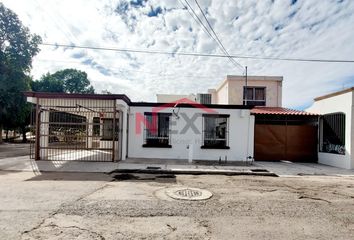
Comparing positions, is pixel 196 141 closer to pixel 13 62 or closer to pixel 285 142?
pixel 285 142

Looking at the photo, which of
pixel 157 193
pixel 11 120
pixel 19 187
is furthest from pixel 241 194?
pixel 11 120

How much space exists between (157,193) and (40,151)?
785 cm

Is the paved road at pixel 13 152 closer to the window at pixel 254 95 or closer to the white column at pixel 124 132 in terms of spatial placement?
the white column at pixel 124 132

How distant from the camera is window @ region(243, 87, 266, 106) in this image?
17.5 meters

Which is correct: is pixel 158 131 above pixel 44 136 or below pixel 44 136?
above

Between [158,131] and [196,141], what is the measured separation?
211cm

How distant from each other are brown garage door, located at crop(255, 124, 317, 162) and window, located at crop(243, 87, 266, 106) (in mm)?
5039

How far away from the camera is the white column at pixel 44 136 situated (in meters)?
10.9

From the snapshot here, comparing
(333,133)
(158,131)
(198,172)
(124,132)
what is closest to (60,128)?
(124,132)

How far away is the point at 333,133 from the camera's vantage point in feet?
39.0

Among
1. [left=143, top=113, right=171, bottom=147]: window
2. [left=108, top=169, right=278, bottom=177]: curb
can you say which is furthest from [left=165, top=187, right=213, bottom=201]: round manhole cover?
[left=143, top=113, right=171, bottom=147]: window

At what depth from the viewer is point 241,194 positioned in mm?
6145

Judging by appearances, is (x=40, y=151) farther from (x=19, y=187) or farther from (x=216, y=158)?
(x=216, y=158)

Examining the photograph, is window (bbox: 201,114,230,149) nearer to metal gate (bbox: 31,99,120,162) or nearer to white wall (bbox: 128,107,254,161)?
white wall (bbox: 128,107,254,161)
